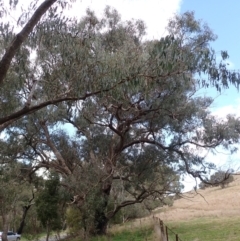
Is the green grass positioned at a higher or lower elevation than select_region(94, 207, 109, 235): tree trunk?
lower

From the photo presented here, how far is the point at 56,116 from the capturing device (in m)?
17.3

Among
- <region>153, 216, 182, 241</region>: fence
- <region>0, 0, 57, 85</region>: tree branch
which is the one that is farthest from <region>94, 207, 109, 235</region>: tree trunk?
<region>0, 0, 57, 85</region>: tree branch

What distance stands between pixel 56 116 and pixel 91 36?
606 centimetres

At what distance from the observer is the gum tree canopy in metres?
10.2

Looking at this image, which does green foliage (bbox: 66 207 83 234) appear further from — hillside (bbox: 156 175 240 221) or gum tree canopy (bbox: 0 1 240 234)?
hillside (bbox: 156 175 240 221)

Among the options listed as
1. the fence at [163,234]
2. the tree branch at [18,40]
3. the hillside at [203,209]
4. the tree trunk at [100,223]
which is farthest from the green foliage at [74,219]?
the tree branch at [18,40]

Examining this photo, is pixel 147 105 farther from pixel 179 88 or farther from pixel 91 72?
pixel 91 72

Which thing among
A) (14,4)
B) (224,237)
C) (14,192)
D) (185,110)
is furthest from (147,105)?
(14,192)

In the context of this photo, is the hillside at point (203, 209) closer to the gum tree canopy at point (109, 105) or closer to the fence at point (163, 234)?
the gum tree canopy at point (109, 105)

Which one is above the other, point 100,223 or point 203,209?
point 203,209

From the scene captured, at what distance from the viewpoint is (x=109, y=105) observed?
15531 mm

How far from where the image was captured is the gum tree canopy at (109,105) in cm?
1022

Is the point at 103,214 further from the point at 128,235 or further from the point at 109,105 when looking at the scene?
the point at 109,105

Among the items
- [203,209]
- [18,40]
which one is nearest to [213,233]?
[18,40]
